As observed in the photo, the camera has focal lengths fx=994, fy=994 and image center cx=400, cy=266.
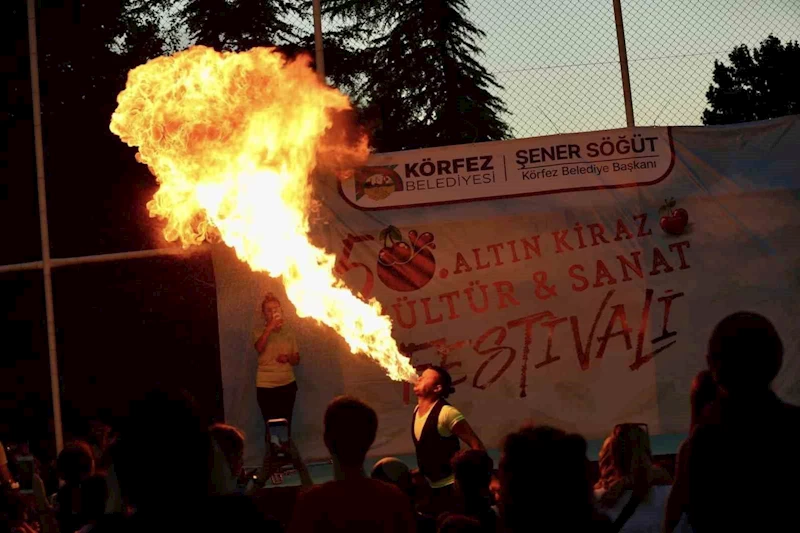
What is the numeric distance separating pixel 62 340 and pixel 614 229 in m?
6.10

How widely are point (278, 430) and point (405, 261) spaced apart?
2.56m

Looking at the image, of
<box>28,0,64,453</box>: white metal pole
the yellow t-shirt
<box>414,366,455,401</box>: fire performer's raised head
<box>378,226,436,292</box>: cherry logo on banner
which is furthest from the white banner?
<box>414,366,455,401</box>: fire performer's raised head

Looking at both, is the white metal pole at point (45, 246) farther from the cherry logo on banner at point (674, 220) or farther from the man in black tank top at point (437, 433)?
the cherry logo on banner at point (674, 220)

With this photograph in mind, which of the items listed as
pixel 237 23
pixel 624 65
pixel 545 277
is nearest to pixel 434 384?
pixel 545 277

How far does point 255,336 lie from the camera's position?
904 centimetres

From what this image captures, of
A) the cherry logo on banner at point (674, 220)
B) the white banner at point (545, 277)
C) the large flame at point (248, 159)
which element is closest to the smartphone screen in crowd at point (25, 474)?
the white banner at point (545, 277)

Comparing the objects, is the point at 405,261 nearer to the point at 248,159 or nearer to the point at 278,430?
the point at 248,159

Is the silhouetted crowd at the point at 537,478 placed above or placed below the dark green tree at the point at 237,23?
below

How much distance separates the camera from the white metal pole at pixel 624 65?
913 centimetres

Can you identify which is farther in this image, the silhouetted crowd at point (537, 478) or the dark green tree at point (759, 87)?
the dark green tree at point (759, 87)

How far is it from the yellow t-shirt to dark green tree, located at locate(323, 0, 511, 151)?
2384 mm

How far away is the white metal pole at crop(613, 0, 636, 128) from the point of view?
913cm

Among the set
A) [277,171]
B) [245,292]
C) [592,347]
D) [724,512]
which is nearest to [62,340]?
[245,292]

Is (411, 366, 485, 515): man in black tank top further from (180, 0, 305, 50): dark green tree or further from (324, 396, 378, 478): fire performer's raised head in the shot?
(180, 0, 305, 50): dark green tree
